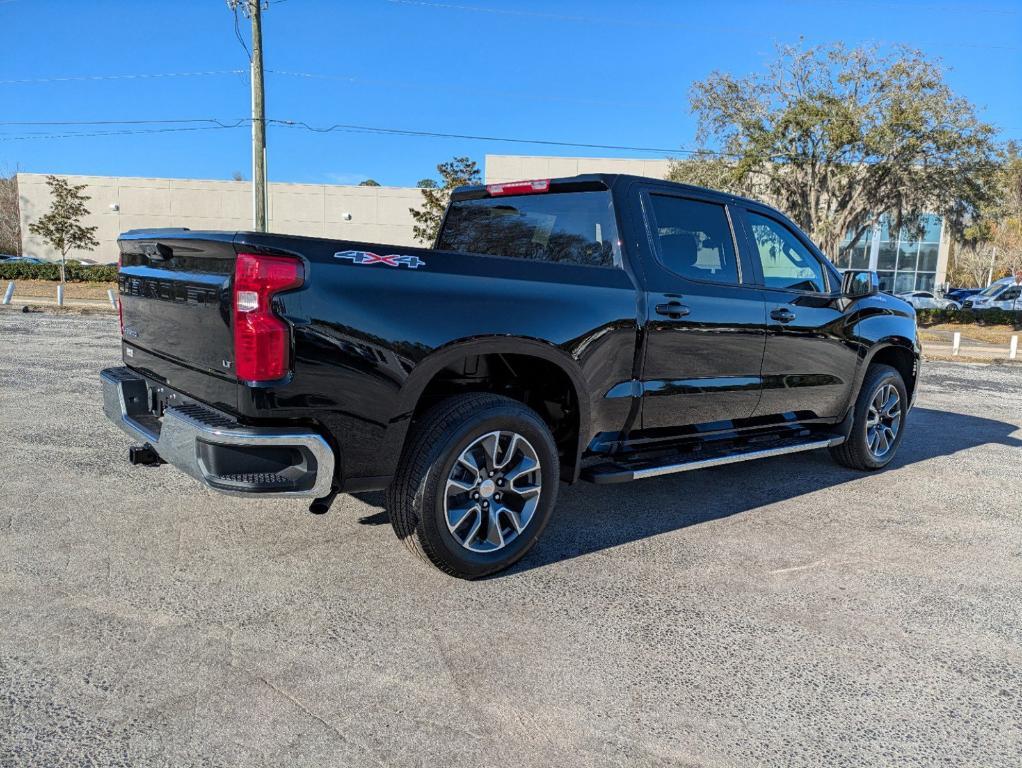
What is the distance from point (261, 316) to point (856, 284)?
165 inches

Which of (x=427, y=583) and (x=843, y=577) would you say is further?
(x=843, y=577)

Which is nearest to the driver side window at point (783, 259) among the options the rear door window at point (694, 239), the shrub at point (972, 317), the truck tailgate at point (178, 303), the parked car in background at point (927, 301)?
the rear door window at point (694, 239)

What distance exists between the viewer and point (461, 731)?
8.23ft

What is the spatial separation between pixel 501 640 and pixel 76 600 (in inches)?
71.5

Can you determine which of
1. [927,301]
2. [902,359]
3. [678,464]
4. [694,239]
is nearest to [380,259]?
[678,464]

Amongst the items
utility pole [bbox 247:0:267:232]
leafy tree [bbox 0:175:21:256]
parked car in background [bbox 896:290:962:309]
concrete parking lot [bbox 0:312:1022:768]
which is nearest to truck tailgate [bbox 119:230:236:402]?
concrete parking lot [bbox 0:312:1022:768]

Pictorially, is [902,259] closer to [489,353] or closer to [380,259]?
[489,353]

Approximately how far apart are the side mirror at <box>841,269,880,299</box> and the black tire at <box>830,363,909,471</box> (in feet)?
2.65

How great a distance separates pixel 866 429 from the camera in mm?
5941

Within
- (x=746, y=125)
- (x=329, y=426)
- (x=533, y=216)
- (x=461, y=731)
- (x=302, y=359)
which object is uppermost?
(x=746, y=125)

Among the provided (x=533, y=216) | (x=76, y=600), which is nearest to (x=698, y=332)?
(x=533, y=216)

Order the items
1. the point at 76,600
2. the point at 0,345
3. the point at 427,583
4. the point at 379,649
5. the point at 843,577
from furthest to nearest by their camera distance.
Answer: the point at 0,345 < the point at 843,577 < the point at 427,583 < the point at 76,600 < the point at 379,649

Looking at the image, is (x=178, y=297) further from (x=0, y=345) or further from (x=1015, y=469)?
(x=0, y=345)

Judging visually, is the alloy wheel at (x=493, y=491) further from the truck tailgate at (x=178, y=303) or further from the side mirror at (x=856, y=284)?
the side mirror at (x=856, y=284)
